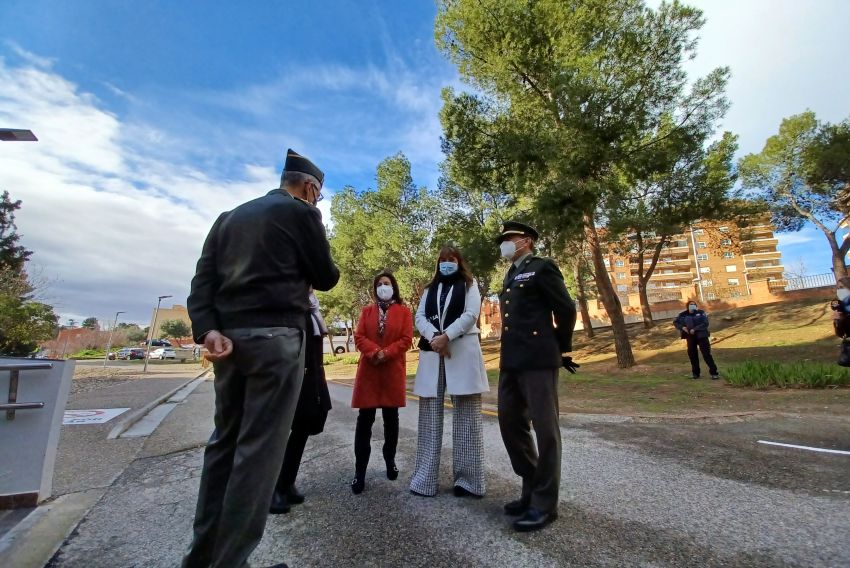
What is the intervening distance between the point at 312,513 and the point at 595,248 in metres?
13.6

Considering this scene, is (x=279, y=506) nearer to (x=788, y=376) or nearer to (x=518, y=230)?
(x=518, y=230)

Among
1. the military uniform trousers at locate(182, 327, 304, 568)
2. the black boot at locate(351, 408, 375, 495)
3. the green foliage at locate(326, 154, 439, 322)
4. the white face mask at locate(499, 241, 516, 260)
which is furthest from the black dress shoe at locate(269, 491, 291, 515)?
the green foliage at locate(326, 154, 439, 322)

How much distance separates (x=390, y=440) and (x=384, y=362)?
658 millimetres

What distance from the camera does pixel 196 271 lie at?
87.1 inches

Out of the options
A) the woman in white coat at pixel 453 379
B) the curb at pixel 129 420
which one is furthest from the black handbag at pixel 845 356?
the curb at pixel 129 420

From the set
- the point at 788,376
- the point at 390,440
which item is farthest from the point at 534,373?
the point at 788,376

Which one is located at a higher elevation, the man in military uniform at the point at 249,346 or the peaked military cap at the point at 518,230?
the peaked military cap at the point at 518,230

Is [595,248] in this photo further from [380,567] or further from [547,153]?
[380,567]

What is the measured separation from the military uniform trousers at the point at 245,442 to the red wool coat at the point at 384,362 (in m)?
1.61

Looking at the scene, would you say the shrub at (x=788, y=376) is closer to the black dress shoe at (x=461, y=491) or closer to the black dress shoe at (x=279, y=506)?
the black dress shoe at (x=461, y=491)

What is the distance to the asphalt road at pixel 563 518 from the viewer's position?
7.70ft

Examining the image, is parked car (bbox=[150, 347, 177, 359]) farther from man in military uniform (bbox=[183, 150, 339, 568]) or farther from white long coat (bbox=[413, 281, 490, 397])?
man in military uniform (bbox=[183, 150, 339, 568])

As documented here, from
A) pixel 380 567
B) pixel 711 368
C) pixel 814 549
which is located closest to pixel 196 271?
pixel 380 567

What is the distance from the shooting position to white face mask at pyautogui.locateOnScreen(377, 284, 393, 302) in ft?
13.4
